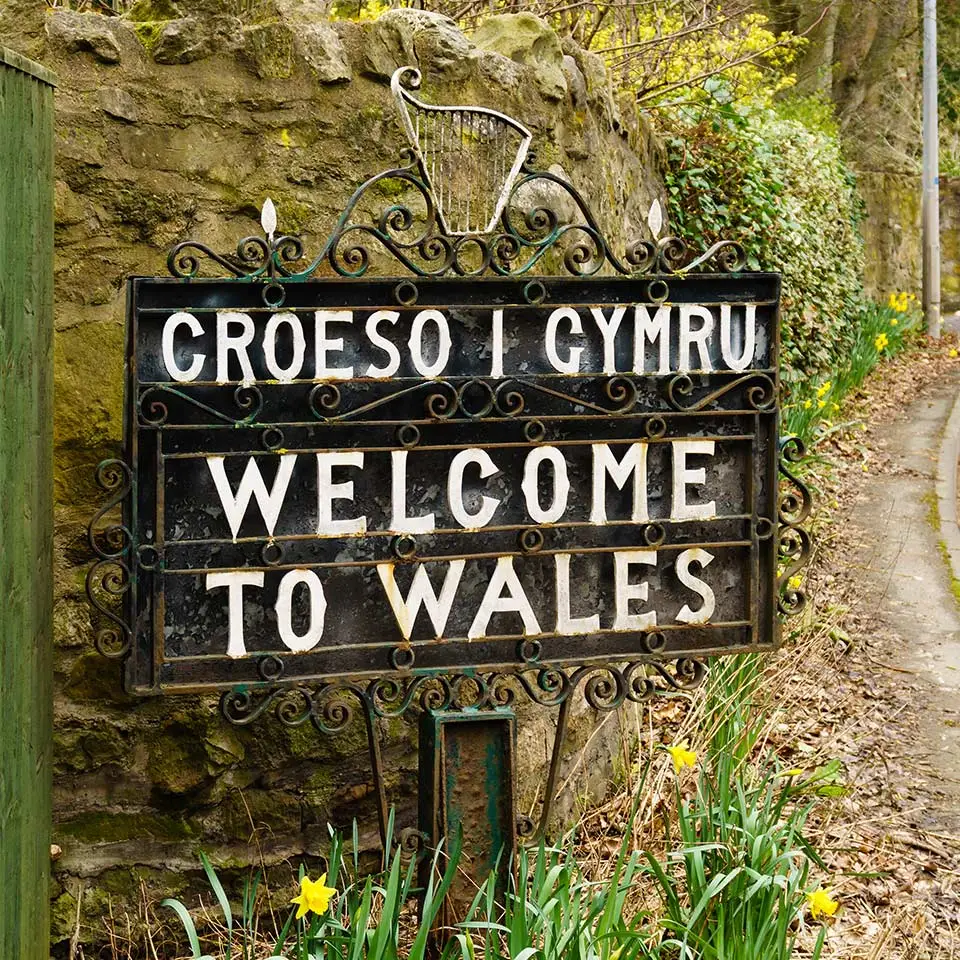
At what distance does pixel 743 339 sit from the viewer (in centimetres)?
297

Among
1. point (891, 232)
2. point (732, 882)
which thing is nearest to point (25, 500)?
point (732, 882)

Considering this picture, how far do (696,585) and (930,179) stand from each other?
13.9 meters

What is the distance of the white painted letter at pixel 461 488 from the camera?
278cm

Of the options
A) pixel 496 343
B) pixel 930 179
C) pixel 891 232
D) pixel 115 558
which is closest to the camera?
pixel 115 558

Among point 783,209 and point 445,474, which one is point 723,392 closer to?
point 445,474

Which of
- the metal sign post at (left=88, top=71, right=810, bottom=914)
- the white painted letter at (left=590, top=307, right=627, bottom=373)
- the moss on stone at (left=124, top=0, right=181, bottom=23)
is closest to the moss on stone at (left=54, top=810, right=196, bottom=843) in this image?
the metal sign post at (left=88, top=71, right=810, bottom=914)

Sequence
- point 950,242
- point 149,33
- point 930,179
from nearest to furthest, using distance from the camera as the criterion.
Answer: point 149,33
point 930,179
point 950,242

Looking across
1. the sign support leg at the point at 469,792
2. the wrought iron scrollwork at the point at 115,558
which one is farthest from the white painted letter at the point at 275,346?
the sign support leg at the point at 469,792

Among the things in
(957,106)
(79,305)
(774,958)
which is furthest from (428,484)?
(957,106)

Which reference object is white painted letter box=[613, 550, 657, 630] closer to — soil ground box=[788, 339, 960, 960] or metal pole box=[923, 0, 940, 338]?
soil ground box=[788, 339, 960, 960]

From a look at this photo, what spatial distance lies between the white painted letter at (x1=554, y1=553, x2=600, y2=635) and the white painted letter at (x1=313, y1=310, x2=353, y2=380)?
65cm

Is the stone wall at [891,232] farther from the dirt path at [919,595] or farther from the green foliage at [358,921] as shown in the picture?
the green foliage at [358,921]

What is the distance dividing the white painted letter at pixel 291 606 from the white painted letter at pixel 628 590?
0.68 m

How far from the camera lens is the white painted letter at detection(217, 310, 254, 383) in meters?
2.62
